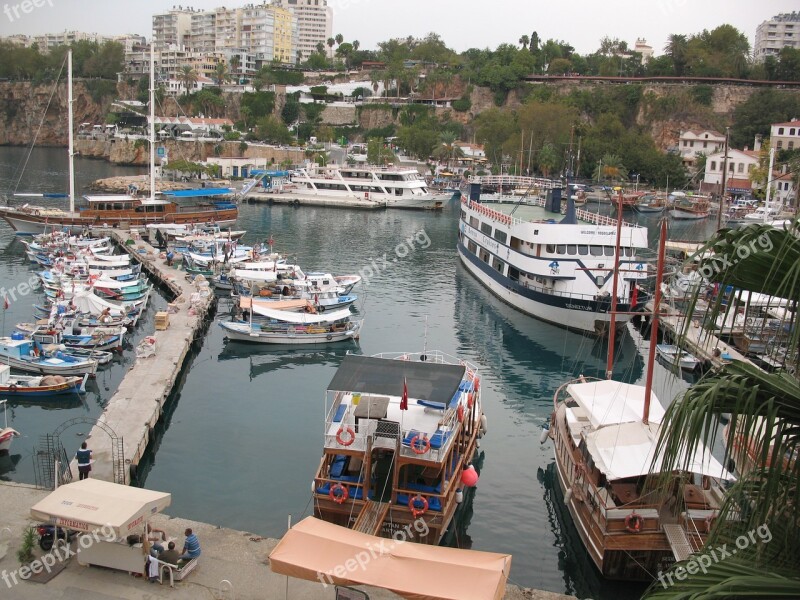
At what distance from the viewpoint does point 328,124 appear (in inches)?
6442

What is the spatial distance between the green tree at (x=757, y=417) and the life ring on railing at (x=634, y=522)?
44.0ft

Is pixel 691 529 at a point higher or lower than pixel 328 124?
lower

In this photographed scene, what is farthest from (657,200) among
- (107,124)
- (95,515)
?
(107,124)

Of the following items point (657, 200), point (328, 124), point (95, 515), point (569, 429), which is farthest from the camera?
point (328, 124)

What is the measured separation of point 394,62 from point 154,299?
446ft

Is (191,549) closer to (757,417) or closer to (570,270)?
(757,417)

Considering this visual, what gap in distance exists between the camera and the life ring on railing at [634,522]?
1848 centimetres

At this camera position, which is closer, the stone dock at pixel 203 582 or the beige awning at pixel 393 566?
the beige awning at pixel 393 566

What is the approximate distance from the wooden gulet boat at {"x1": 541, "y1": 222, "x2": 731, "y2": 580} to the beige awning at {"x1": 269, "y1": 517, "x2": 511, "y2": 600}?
4.02 m

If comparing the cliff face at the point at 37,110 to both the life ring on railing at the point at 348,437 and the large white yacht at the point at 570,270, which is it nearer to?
the large white yacht at the point at 570,270

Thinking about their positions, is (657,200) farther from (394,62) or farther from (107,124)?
(107,124)

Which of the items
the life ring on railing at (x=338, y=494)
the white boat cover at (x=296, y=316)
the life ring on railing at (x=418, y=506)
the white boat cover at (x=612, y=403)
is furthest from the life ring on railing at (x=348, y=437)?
the white boat cover at (x=296, y=316)

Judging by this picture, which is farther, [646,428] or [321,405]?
[321,405]

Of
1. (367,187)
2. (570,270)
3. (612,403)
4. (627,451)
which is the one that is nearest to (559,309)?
(570,270)
